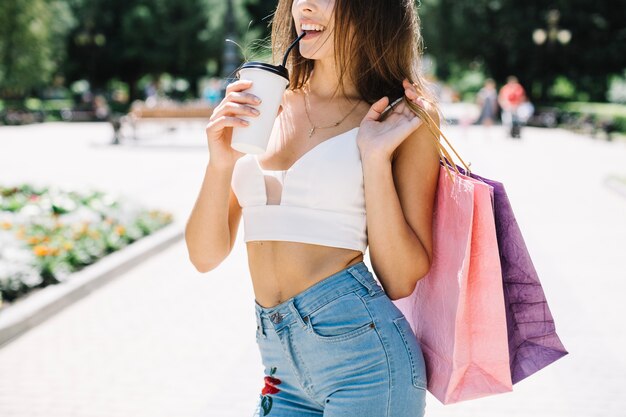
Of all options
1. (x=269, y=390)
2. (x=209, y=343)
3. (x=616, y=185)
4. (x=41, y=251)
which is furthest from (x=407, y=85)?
(x=616, y=185)

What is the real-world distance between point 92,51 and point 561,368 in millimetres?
43838

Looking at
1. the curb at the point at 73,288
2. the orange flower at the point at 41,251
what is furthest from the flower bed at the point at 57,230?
the curb at the point at 73,288

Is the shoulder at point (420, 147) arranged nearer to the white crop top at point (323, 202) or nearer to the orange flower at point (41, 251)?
the white crop top at point (323, 202)

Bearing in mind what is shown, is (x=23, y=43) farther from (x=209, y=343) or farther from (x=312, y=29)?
(x=312, y=29)

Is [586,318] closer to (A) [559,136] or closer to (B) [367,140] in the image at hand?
(B) [367,140]

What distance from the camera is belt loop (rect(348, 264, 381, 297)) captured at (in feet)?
5.49

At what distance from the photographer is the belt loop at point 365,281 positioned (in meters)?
1.67

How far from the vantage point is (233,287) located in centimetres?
622

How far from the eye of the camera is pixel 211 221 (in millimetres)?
1807

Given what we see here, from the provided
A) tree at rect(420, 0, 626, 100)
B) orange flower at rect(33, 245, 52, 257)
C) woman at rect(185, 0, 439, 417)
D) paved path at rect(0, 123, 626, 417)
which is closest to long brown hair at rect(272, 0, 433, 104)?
woman at rect(185, 0, 439, 417)

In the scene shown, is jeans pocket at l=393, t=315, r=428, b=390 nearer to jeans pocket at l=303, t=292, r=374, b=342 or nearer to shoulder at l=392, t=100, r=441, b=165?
jeans pocket at l=303, t=292, r=374, b=342

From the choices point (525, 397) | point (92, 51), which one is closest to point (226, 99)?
point (525, 397)

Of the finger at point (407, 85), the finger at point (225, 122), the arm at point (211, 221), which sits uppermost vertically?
the finger at point (407, 85)

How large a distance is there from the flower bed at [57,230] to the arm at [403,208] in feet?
14.6
